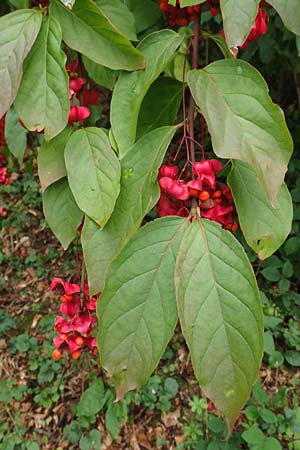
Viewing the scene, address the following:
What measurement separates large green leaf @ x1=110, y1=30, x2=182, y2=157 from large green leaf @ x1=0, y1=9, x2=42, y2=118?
0.16m

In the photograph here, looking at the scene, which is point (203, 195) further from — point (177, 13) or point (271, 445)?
point (271, 445)

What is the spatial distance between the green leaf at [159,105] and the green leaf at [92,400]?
1.56 metres

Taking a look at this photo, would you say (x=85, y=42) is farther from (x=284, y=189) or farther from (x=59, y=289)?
(x=59, y=289)

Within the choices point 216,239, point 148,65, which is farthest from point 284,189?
point 148,65

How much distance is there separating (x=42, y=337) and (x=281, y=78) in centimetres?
181

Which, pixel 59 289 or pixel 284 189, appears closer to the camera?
pixel 284 189

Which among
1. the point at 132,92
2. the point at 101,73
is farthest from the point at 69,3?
the point at 101,73

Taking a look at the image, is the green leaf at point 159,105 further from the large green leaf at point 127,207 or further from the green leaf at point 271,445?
the green leaf at point 271,445

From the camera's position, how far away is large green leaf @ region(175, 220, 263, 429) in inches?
26.6

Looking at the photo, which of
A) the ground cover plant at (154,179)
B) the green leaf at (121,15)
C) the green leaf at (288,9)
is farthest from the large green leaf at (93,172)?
the green leaf at (288,9)

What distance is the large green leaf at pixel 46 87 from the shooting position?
78cm

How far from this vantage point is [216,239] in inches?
28.4

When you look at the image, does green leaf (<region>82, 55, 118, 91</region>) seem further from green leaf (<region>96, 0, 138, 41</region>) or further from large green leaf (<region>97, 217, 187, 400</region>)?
large green leaf (<region>97, 217, 187, 400</region>)

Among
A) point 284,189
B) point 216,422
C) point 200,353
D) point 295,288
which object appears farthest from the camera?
point 295,288
